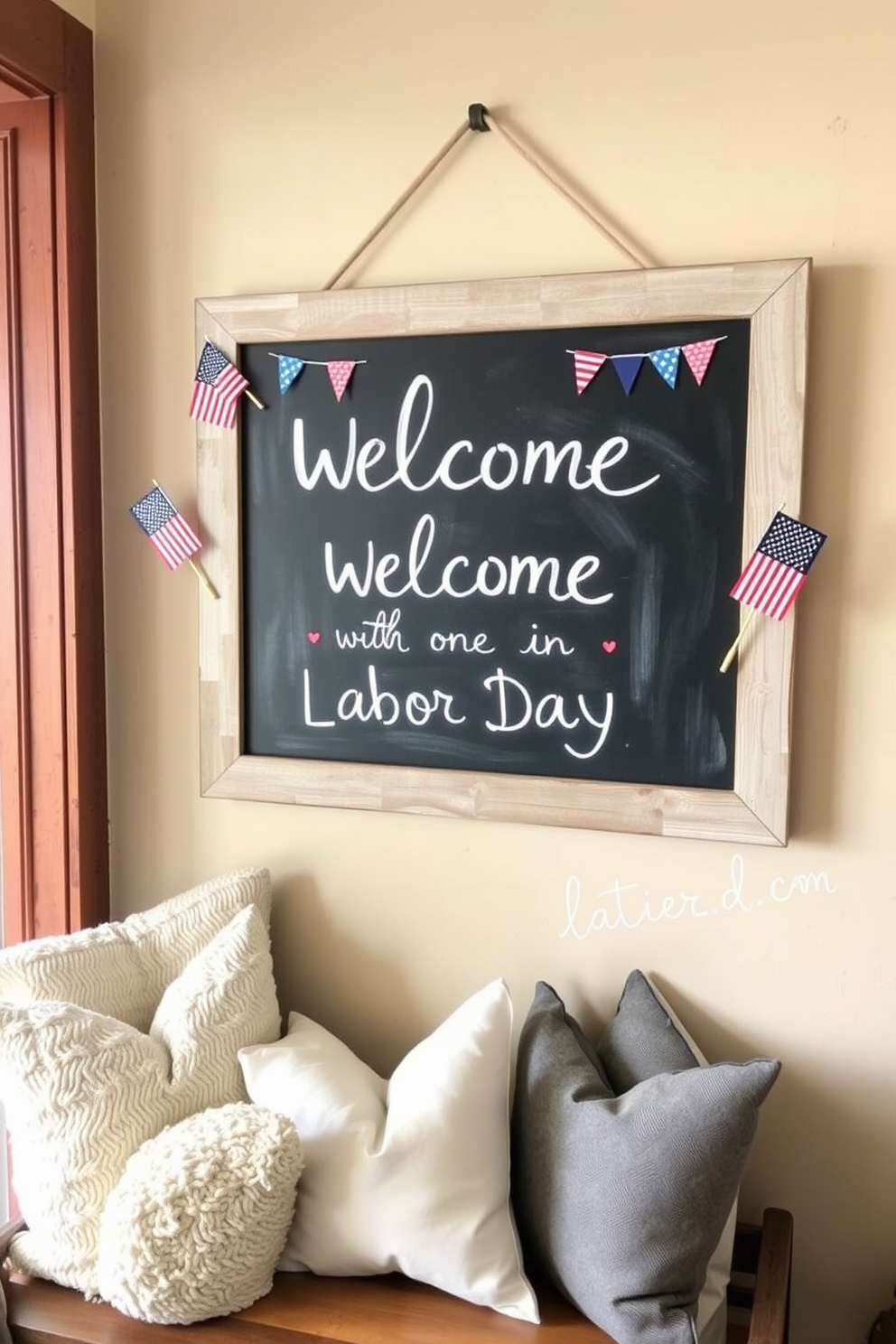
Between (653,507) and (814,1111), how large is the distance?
35.0 inches

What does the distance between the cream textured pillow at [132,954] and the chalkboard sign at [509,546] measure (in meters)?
0.17

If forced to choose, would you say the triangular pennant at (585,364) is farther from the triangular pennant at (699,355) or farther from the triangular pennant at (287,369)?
the triangular pennant at (287,369)

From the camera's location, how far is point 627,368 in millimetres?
1556

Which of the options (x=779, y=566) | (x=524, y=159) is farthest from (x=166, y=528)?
(x=779, y=566)

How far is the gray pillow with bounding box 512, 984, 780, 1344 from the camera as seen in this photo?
135cm

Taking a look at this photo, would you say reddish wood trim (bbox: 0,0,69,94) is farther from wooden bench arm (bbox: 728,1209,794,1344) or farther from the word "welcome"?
wooden bench arm (bbox: 728,1209,794,1344)

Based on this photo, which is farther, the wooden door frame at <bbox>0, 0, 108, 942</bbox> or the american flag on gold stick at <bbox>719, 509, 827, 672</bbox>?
the wooden door frame at <bbox>0, 0, 108, 942</bbox>

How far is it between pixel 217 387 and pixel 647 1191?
4.24 feet

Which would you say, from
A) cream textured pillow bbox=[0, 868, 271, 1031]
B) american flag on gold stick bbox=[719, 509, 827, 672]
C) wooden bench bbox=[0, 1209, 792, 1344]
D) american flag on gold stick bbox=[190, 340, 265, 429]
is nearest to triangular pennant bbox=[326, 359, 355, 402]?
american flag on gold stick bbox=[190, 340, 265, 429]

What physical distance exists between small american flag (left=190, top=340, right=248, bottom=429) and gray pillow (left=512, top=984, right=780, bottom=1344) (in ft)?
3.70

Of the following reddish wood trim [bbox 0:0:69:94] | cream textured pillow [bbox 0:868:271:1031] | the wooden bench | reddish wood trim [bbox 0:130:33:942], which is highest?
reddish wood trim [bbox 0:0:69:94]

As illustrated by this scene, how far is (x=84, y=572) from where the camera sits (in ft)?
6.06

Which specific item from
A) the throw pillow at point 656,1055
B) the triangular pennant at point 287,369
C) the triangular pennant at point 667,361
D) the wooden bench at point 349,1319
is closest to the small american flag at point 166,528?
the triangular pennant at point 287,369

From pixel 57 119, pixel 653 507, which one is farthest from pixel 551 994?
pixel 57 119
